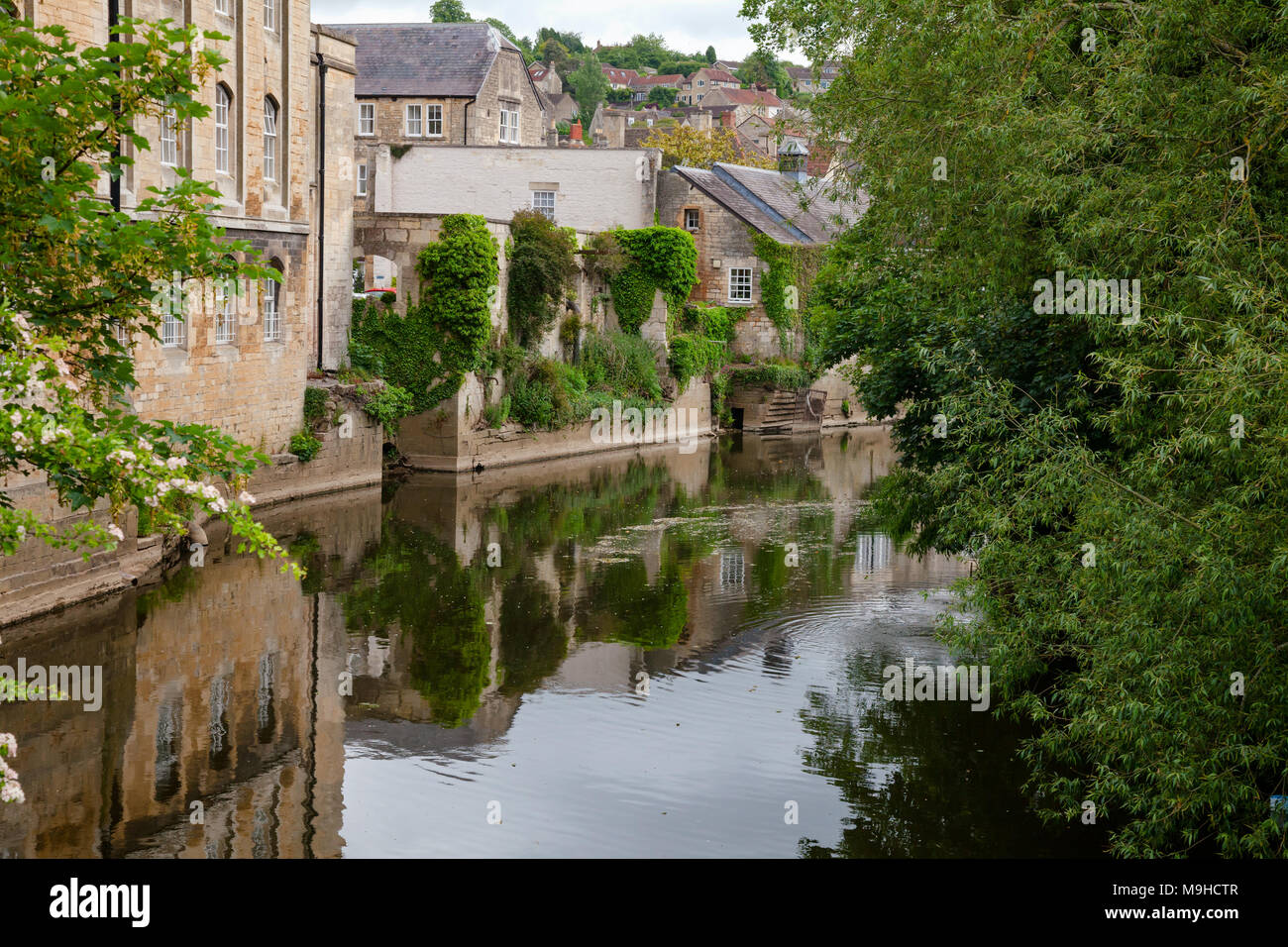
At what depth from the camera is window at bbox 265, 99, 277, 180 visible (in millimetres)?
25641

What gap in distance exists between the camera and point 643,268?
3850 centimetres

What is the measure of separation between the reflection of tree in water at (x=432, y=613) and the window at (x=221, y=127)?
7.13 m

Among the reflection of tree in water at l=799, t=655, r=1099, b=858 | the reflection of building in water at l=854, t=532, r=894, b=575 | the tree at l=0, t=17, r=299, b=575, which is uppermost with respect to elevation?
the tree at l=0, t=17, r=299, b=575

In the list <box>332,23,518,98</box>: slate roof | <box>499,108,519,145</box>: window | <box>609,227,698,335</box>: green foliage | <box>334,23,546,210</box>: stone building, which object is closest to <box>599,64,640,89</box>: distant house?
<box>499,108,519,145</box>: window

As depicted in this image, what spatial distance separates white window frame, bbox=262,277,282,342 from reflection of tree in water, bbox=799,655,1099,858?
14922 millimetres

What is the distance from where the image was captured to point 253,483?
24.8 metres

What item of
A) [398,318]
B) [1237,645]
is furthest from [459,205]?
[1237,645]

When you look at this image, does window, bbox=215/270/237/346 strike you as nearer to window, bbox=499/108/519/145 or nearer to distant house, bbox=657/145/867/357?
distant house, bbox=657/145/867/357

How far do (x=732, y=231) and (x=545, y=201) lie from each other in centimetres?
600

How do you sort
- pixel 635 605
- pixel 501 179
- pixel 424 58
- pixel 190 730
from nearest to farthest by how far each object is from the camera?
pixel 190 730 < pixel 635 605 < pixel 501 179 < pixel 424 58

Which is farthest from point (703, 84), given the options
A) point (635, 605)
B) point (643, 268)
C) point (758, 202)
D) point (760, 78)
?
point (635, 605)

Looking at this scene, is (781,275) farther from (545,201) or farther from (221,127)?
(221,127)
